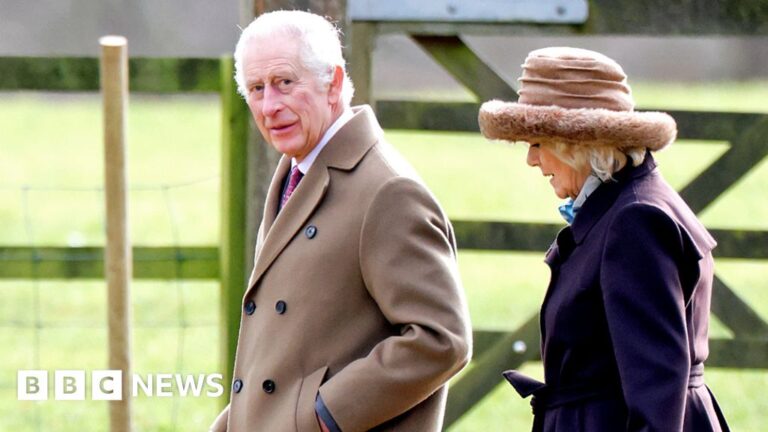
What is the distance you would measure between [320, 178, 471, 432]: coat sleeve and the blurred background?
1327 mm

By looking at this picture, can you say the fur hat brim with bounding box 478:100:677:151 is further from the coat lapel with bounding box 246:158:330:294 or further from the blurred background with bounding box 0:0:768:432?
the blurred background with bounding box 0:0:768:432

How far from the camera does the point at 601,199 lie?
2750 millimetres

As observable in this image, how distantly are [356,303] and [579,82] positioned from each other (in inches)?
25.7

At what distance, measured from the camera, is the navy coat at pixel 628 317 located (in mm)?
2584

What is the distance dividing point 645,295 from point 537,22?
6.50 feet

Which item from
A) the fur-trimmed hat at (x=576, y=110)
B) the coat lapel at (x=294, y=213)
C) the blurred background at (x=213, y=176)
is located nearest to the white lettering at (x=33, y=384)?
the blurred background at (x=213, y=176)

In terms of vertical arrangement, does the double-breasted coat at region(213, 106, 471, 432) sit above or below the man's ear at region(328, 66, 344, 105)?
below

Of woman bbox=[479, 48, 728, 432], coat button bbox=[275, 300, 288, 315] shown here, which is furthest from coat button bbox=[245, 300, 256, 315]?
woman bbox=[479, 48, 728, 432]

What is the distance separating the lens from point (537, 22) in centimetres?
441

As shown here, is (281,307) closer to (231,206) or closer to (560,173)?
(560,173)

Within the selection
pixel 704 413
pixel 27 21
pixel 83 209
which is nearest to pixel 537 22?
pixel 704 413

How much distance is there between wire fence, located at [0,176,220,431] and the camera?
6.03 metres

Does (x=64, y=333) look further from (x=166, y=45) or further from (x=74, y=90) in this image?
(x=166, y=45)

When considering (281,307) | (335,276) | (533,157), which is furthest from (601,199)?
(281,307)
